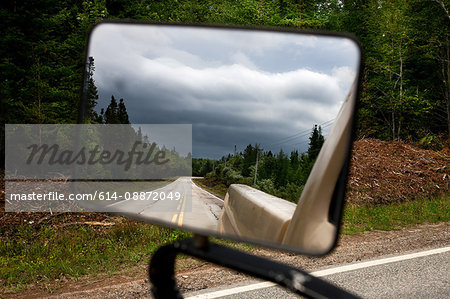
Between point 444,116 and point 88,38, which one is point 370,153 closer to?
point 88,38

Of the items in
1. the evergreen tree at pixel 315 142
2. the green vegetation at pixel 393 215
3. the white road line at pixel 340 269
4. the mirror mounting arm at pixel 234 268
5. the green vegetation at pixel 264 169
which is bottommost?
the green vegetation at pixel 393 215

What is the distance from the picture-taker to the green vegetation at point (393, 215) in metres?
7.82

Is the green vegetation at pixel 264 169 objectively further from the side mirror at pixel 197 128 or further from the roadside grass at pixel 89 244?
the roadside grass at pixel 89 244

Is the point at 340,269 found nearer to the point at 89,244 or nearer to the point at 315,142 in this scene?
the point at 89,244

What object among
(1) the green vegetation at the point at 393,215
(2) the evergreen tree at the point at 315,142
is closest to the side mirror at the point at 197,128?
(2) the evergreen tree at the point at 315,142

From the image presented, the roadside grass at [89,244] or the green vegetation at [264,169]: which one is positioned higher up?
the green vegetation at [264,169]

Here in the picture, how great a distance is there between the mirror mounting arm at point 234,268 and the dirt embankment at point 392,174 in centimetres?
955

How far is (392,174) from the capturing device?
1118 cm

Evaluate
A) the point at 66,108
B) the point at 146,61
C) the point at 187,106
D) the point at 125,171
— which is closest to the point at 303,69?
the point at 187,106

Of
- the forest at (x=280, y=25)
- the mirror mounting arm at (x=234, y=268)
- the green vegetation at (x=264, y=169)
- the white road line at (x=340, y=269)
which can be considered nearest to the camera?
the mirror mounting arm at (x=234, y=268)

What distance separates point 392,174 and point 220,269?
8143 millimetres

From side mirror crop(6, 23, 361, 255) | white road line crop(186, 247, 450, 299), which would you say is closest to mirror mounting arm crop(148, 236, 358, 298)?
side mirror crop(6, 23, 361, 255)

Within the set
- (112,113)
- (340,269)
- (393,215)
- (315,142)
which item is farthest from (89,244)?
(393,215)

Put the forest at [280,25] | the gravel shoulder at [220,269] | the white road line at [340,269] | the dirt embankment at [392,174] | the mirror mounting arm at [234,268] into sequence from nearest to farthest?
the mirror mounting arm at [234,268] < the white road line at [340,269] < the gravel shoulder at [220,269] < the dirt embankment at [392,174] < the forest at [280,25]
